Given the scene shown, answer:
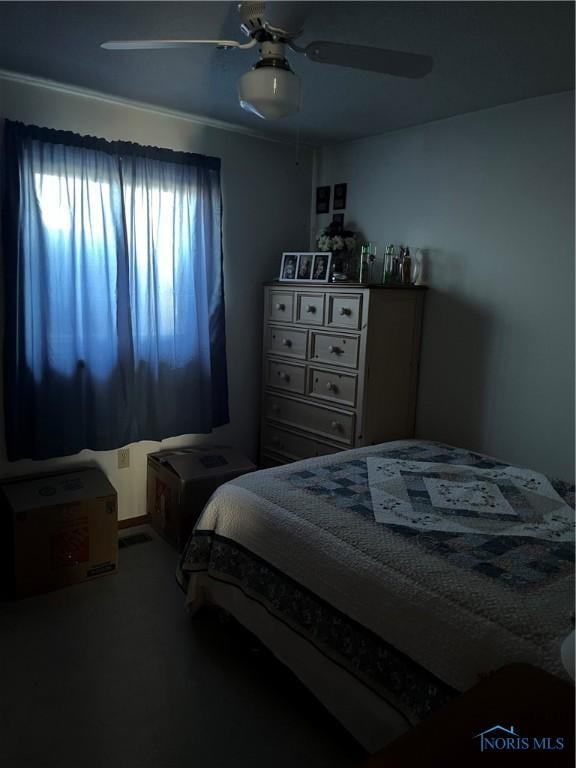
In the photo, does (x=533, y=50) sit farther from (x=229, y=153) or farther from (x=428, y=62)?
(x=229, y=153)

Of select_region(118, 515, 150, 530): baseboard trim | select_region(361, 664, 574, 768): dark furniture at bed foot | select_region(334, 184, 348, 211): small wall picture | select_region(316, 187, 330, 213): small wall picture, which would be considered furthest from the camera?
select_region(316, 187, 330, 213): small wall picture

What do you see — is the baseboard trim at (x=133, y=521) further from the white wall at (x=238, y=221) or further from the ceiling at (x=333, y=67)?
the ceiling at (x=333, y=67)

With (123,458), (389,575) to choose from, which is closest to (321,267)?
(123,458)

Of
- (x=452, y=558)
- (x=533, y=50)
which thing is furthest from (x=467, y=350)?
(x=452, y=558)

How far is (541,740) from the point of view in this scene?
90 centimetres

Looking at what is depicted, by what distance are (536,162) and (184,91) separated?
72.5 inches

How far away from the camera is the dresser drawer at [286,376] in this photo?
361cm

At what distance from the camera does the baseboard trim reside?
3.52 metres

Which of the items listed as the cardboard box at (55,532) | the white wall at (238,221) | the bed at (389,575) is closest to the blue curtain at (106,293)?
the white wall at (238,221)

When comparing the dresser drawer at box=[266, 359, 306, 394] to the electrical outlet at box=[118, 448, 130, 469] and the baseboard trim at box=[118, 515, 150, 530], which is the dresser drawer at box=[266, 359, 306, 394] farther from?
the baseboard trim at box=[118, 515, 150, 530]

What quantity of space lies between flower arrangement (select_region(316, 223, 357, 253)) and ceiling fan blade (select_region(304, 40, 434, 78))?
1838 millimetres

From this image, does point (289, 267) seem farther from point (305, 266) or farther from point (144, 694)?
point (144, 694)

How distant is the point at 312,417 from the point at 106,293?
4.66 ft

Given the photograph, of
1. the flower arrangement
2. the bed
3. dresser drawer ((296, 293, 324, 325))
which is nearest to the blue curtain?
dresser drawer ((296, 293, 324, 325))
